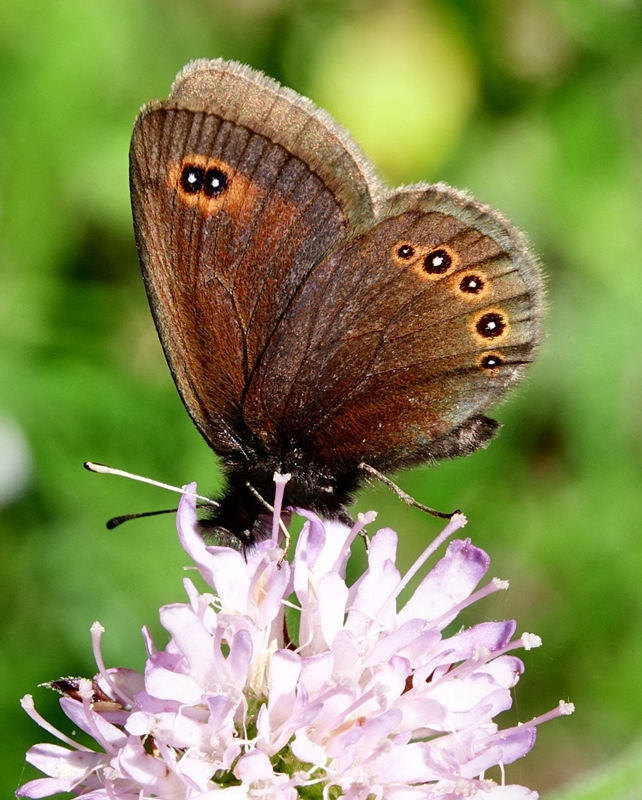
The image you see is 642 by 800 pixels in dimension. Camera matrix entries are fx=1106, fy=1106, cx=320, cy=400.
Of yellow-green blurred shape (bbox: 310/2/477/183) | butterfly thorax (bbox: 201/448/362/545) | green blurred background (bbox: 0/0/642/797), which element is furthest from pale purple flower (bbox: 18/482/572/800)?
yellow-green blurred shape (bbox: 310/2/477/183)

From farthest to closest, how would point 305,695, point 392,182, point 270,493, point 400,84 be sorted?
point 400,84 → point 392,182 → point 270,493 → point 305,695

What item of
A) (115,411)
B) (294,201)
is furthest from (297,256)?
(115,411)

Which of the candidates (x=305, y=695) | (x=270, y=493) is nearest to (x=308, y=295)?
(x=270, y=493)

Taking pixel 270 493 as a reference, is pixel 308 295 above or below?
above

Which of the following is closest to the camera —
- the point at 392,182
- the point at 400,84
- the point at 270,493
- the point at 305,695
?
the point at 305,695

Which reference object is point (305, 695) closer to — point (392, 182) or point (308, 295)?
point (308, 295)

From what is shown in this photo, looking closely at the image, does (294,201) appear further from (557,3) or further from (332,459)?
(557,3)

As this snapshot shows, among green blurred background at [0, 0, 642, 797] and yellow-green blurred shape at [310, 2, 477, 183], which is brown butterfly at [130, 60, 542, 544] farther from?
yellow-green blurred shape at [310, 2, 477, 183]
